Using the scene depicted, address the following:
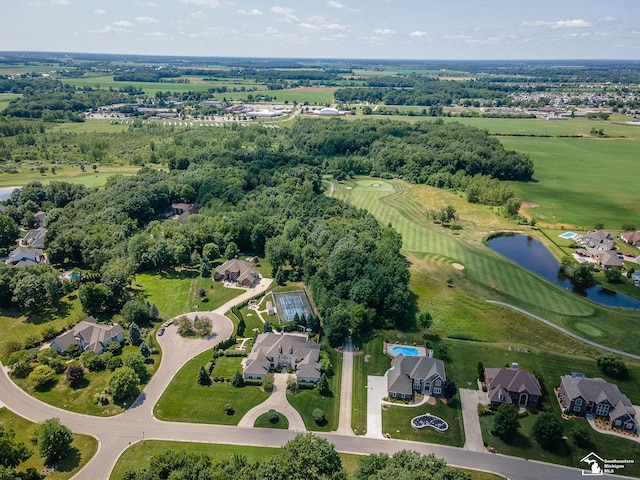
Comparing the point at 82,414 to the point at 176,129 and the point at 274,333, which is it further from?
the point at 176,129

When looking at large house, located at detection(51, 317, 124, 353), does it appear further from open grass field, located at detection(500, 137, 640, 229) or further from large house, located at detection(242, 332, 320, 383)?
open grass field, located at detection(500, 137, 640, 229)

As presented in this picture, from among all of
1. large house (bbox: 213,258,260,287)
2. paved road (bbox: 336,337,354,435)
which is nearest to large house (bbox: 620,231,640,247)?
paved road (bbox: 336,337,354,435)

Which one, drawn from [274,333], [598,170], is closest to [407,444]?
[274,333]

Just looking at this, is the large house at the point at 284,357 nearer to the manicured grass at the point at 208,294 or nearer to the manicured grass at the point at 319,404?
the manicured grass at the point at 319,404

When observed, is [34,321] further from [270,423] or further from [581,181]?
[581,181]

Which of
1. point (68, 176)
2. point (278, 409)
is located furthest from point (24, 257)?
point (68, 176)
